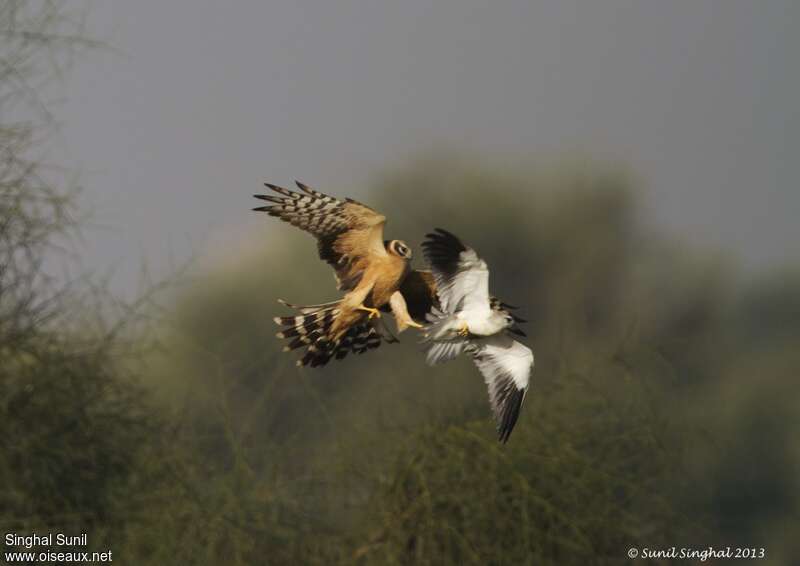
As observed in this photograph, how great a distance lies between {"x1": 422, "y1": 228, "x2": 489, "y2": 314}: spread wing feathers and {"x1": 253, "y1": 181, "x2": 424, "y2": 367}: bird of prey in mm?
157

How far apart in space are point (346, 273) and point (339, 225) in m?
0.24

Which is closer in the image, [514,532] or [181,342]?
[514,532]

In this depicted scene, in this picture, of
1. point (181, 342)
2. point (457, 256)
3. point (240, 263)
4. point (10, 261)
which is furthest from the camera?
point (240, 263)

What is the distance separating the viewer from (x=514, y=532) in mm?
9180

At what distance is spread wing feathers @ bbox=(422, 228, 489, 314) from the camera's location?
15.6ft

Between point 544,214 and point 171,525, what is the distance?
23.7 metres

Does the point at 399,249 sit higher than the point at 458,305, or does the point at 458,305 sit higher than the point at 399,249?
the point at 399,249

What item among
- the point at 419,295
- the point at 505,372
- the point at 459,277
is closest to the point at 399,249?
the point at 419,295

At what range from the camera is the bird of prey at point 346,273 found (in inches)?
194

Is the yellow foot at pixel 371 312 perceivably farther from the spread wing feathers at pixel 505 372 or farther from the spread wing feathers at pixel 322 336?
the spread wing feathers at pixel 505 372

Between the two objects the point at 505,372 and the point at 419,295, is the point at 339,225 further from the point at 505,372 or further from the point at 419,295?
the point at 505,372

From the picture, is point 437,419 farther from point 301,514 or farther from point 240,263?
point 240,263

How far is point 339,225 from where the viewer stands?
5.52m

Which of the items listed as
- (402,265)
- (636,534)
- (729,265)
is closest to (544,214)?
(729,265)
